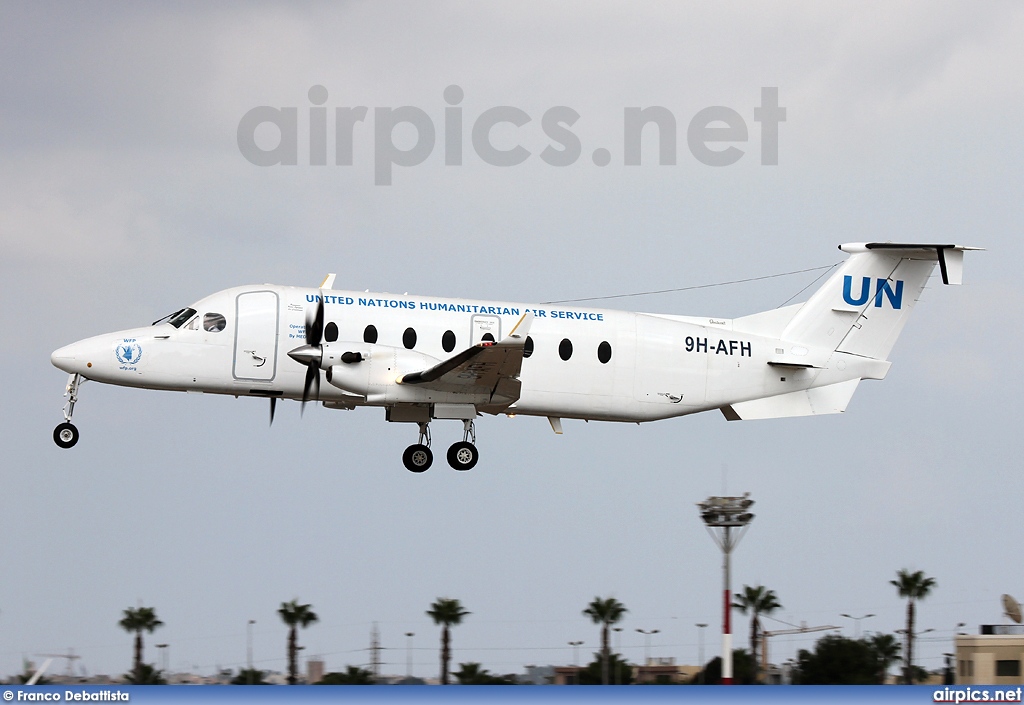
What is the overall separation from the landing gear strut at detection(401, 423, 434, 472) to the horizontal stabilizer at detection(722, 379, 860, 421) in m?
6.69

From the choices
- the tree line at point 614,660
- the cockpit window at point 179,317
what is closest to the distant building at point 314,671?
the tree line at point 614,660

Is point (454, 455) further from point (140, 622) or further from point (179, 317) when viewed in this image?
point (140, 622)

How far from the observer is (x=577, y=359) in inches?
1032

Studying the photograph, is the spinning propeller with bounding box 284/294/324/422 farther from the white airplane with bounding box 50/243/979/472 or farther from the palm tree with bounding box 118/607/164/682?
the palm tree with bounding box 118/607/164/682

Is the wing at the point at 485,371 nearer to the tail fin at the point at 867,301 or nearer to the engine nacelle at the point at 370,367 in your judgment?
the engine nacelle at the point at 370,367

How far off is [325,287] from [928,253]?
13.5m

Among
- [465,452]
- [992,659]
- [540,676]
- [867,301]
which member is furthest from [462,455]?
[992,659]

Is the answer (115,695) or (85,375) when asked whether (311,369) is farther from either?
(115,695)

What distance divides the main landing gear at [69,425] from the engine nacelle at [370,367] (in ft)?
16.8

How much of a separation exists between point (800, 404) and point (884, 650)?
98.8 feet

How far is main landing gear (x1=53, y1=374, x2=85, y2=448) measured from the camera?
81.4ft

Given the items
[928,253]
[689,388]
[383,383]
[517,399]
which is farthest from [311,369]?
[928,253]

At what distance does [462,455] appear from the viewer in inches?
1011

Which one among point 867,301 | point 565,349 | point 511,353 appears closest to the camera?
point 511,353
